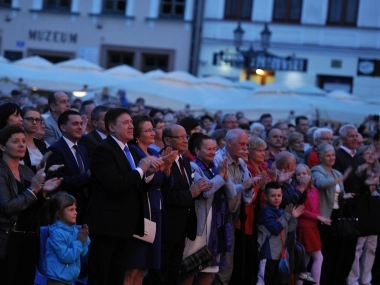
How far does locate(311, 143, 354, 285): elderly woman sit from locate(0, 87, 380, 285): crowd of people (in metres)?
0.02

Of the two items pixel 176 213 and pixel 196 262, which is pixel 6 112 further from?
pixel 196 262

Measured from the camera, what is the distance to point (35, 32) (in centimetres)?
3525

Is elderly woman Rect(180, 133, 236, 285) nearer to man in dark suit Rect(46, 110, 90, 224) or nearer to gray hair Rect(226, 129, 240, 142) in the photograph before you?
gray hair Rect(226, 129, 240, 142)

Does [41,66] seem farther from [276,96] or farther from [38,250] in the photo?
[38,250]

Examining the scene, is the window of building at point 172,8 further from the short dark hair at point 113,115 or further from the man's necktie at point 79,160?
the short dark hair at point 113,115

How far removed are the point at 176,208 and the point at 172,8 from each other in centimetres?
2540

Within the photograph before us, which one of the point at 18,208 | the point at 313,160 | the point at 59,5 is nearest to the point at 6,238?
the point at 18,208

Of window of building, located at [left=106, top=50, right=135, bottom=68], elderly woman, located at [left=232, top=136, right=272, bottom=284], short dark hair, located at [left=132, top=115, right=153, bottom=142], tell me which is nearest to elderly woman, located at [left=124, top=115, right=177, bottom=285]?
short dark hair, located at [left=132, top=115, right=153, bottom=142]

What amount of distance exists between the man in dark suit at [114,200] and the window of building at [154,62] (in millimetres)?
25670

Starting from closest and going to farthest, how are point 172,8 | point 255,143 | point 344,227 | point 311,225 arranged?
point 255,143
point 311,225
point 344,227
point 172,8

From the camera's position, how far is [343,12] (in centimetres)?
3250

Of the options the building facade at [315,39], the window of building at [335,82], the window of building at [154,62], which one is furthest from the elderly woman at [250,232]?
the window of building at [154,62]

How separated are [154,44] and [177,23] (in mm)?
1146

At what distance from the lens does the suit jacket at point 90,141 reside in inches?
401
